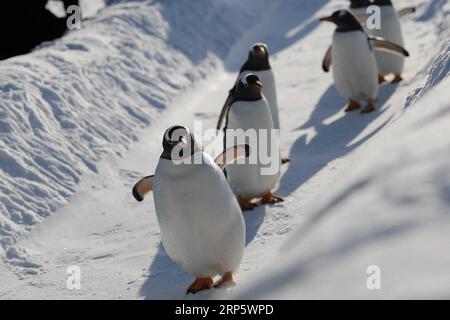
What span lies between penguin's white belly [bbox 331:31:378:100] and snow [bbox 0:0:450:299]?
1.06ft

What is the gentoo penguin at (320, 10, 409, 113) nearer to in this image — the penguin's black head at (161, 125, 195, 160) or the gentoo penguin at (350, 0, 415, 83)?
the gentoo penguin at (350, 0, 415, 83)

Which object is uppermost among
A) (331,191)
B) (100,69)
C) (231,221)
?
(100,69)

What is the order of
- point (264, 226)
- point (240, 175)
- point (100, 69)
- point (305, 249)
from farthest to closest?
1. point (100, 69)
2. point (240, 175)
3. point (264, 226)
4. point (305, 249)

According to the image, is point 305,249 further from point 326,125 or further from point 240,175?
point 326,125

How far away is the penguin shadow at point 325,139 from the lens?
6938 millimetres

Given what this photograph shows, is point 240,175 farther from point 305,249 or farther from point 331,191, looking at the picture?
point 305,249

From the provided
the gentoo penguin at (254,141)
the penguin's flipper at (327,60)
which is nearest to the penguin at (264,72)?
the gentoo penguin at (254,141)

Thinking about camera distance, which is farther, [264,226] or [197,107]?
[197,107]

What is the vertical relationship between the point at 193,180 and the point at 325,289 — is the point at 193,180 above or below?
above

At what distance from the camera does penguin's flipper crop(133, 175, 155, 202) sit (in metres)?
4.90

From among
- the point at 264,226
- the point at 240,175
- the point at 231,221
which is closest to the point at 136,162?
the point at 240,175

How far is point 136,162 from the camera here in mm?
7898
